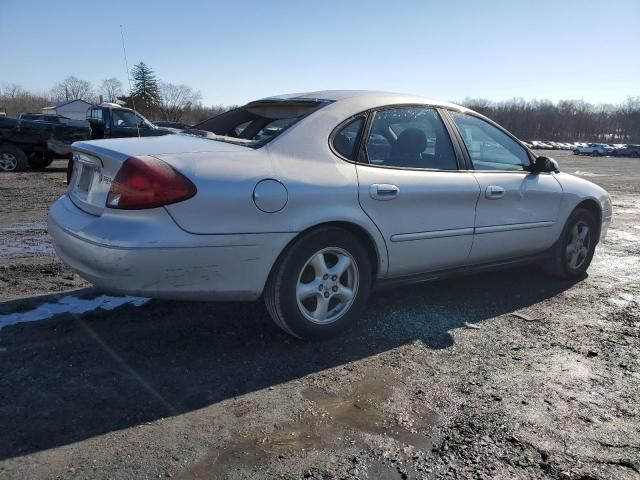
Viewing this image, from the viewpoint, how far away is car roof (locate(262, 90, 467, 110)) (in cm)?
380

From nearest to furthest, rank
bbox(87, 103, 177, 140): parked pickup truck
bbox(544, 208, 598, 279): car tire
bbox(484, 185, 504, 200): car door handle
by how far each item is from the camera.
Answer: bbox(484, 185, 504, 200): car door handle → bbox(544, 208, 598, 279): car tire → bbox(87, 103, 177, 140): parked pickup truck

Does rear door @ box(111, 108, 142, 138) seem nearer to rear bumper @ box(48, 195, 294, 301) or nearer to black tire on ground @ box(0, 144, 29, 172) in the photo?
black tire on ground @ box(0, 144, 29, 172)

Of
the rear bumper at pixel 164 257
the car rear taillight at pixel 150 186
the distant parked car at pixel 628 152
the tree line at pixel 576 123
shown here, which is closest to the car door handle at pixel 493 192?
the rear bumper at pixel 164 257

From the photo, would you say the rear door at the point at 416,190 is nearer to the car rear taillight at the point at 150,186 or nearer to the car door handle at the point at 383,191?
the car door handle at the point at 383,191

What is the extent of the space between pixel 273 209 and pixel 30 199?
8126 millimetres

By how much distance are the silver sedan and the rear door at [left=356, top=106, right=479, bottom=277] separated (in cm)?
1

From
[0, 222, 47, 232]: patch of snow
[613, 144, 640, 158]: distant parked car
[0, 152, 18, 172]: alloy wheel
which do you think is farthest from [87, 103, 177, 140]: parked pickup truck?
[613, 144, 640, 158]: distant parked car

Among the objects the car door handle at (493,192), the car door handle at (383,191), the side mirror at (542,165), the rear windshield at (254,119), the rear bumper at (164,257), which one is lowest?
the rear bumper at (164,257)

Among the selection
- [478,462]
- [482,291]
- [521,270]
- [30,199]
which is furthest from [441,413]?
[30,199]

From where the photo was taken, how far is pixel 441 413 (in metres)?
2.68

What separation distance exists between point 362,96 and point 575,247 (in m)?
2.76

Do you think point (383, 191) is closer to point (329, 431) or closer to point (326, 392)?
point (326, 392)

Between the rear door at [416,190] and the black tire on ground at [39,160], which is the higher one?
the black tire on ground at [39,160]

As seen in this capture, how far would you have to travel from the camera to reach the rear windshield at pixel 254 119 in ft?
12.4
